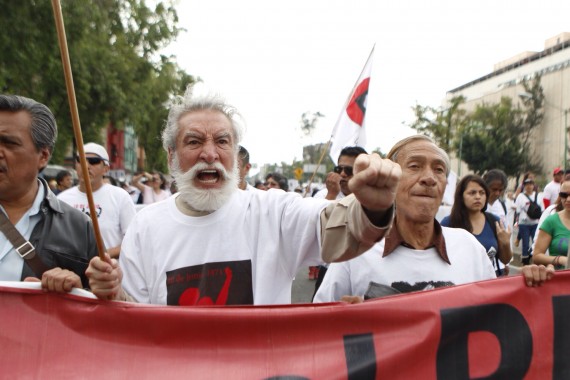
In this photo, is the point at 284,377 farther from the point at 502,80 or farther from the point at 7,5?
the point at 502,80

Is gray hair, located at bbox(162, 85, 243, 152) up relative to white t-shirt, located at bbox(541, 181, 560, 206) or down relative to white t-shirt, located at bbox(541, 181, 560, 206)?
down

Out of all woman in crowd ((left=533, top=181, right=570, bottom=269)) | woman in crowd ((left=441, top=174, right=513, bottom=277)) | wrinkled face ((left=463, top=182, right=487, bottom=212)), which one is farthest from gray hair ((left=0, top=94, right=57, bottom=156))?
woman in crowd ((left=533, top=181, right=570, bottom=269))

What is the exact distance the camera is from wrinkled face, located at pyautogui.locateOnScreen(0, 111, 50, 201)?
2.48 m

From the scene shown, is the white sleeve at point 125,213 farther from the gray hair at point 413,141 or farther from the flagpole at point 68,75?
the flagpole at point 68,75

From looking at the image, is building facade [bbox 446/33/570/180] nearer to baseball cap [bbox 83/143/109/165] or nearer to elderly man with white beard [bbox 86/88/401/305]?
baseball cap [bbox 83/143/109/165]

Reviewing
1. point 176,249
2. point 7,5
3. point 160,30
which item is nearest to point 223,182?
point 176,249

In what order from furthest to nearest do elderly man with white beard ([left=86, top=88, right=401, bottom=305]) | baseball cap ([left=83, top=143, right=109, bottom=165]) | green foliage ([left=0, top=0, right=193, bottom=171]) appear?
green foliage ([left=0, top=0, right=193, bottom=171]), baseball cap ([left=83, top=143, right=109, bottom=165]), elderly man with white beard ([left=86, top=88, right=401, bottom=305])

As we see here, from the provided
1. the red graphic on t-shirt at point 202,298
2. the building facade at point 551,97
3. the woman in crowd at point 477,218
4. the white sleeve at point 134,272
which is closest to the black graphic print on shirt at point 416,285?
the red graphic on t-shirt at point 202,298

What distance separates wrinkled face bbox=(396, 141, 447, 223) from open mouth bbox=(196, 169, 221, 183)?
2.70 feet

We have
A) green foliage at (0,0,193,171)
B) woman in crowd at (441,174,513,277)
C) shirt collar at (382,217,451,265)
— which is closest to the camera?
shirt collar at (382,217,451,265)

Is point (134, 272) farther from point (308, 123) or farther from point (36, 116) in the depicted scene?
point (308, 123)

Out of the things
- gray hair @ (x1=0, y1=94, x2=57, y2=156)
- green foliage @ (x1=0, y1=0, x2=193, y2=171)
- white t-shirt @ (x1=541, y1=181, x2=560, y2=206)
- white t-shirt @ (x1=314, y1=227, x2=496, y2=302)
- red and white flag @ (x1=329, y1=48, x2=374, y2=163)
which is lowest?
white t-shirt @ (x1=314, y1=227, x2=496, y2=302)

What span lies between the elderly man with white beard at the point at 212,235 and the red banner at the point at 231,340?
0.18m

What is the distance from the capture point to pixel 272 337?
220 cm
